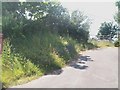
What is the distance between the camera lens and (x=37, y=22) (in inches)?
1015

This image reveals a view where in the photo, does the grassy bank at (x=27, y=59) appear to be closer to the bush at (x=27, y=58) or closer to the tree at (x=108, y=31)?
the bush at (x=27, y=58)

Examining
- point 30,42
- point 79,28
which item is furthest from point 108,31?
point 30,42

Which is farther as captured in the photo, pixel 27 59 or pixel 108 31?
pixel 108 31

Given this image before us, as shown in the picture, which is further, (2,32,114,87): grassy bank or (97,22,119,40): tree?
(97,22,119,40): tree

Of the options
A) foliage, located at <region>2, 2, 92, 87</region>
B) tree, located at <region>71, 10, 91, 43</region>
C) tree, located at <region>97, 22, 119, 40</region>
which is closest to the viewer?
foliage, located at <region>2, 2, 92, 87</region>

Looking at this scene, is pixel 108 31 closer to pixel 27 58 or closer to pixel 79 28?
pixel 79 28

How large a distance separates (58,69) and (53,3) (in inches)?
533

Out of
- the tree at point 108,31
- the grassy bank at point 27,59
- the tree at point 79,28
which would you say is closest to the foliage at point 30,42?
the grassy bank at point 27,59

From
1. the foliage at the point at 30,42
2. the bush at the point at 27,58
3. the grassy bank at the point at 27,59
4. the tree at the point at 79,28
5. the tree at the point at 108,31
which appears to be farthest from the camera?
the tree at the point at 108,31

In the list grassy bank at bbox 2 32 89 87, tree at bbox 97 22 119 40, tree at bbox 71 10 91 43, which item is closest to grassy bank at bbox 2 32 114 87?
grassy bank at bbox 2 32 89 87

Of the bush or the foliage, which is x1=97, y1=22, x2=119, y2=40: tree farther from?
A: the bush

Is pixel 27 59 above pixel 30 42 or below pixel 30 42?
below

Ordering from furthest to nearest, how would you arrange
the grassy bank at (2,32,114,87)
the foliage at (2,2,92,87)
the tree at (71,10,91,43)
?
the tree at (71,10,91,43), the foliage at (2,2,92,87), the grassy bank at (2,32,114,87)

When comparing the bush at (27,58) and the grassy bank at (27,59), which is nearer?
the grassy bank at (27,59)
